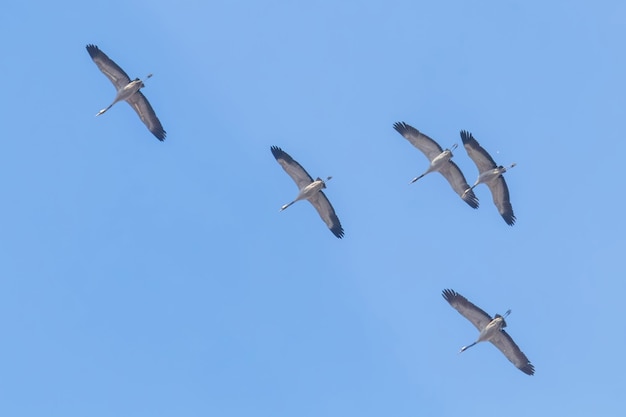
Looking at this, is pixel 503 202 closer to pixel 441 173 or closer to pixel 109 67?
pixel 441 173

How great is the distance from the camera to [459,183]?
5688 centimetres

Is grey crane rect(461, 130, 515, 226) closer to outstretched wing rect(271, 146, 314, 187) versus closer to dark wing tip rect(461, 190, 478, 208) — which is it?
dark wing tip rect(461, 190, 478, 208)

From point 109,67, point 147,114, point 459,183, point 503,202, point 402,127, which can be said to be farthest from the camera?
point 459,183

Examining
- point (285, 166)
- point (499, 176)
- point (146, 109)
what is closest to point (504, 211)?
point (499, 176)

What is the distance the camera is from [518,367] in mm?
54312

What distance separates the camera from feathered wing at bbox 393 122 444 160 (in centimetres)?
5544

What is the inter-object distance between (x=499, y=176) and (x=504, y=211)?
1.80m

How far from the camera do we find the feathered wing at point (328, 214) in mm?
56031

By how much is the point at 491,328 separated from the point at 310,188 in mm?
8894

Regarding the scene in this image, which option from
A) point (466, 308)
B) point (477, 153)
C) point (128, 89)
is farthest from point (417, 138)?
point (128, 89)

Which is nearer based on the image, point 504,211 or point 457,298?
point 457,298

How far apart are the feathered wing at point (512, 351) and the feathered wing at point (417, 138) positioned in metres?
7.77

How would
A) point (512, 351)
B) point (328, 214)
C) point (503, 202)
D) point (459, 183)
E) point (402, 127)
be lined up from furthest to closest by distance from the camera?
point (459, 183) → point (503, 202) → point (328, 214) → point (402, 127) → point (512, 351)

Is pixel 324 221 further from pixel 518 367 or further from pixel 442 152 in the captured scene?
pixel 518 367
